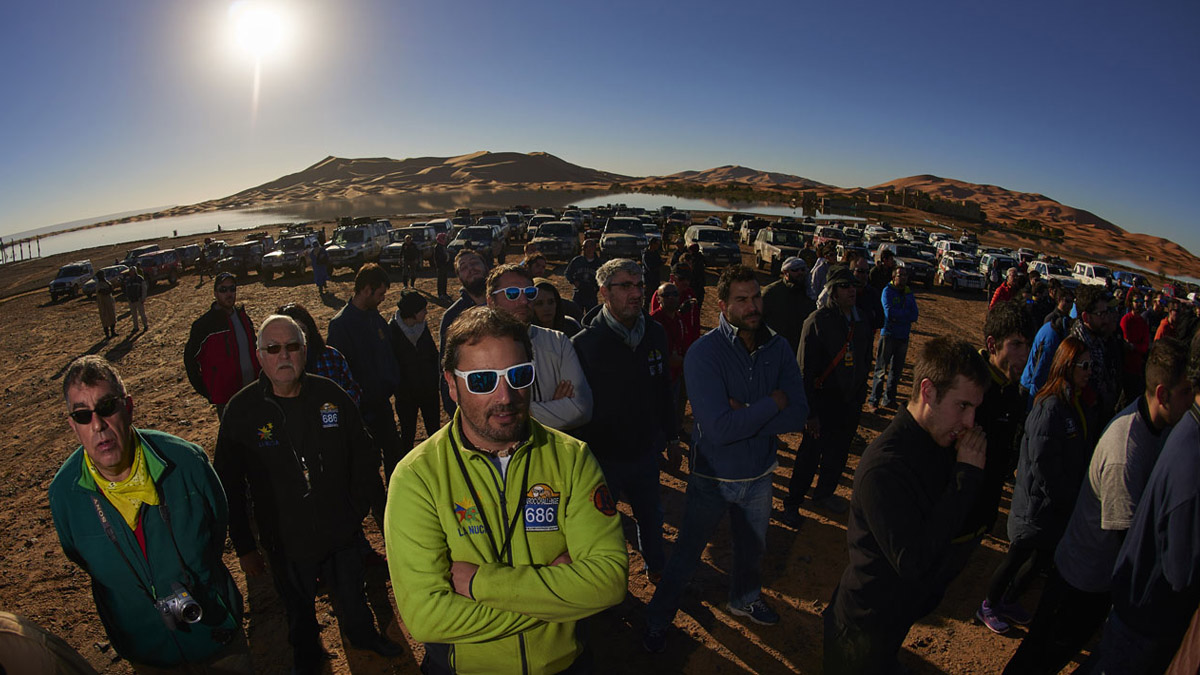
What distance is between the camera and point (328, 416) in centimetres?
309

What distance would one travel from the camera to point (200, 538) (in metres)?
2.54

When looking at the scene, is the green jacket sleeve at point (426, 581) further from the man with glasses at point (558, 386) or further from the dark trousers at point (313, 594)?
the dark trousers at point (313, 594)

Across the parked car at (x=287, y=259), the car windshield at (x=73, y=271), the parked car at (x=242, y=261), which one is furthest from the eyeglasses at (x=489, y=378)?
the car windshield at (x=73, y=271)

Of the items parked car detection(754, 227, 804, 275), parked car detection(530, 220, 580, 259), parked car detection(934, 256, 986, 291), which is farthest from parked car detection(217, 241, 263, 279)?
parked car detection(934, 256, 986, 291)

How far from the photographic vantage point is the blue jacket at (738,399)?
3.13 m

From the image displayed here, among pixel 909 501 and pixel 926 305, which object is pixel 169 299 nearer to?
pixel 909 501

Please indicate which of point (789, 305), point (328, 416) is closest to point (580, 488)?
point (328, 416)

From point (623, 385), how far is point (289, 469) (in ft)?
6.51

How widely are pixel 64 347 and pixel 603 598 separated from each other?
55.9 feet

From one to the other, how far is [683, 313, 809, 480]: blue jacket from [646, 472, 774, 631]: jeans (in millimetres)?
91

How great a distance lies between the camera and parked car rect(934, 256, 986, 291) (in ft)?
65.5

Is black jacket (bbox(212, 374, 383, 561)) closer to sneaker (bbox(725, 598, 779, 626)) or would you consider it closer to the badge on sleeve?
the badge on sleeve

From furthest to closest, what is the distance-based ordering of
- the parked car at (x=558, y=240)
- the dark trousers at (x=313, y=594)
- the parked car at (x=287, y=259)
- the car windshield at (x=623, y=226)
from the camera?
the car windshield at (x=623, y=226) < the parked car at (x=558, y=240) < the parked car at (x=287, y=259) < the dark trousers at (x=313, y=594)

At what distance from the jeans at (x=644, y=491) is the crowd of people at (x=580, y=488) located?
17 mm
